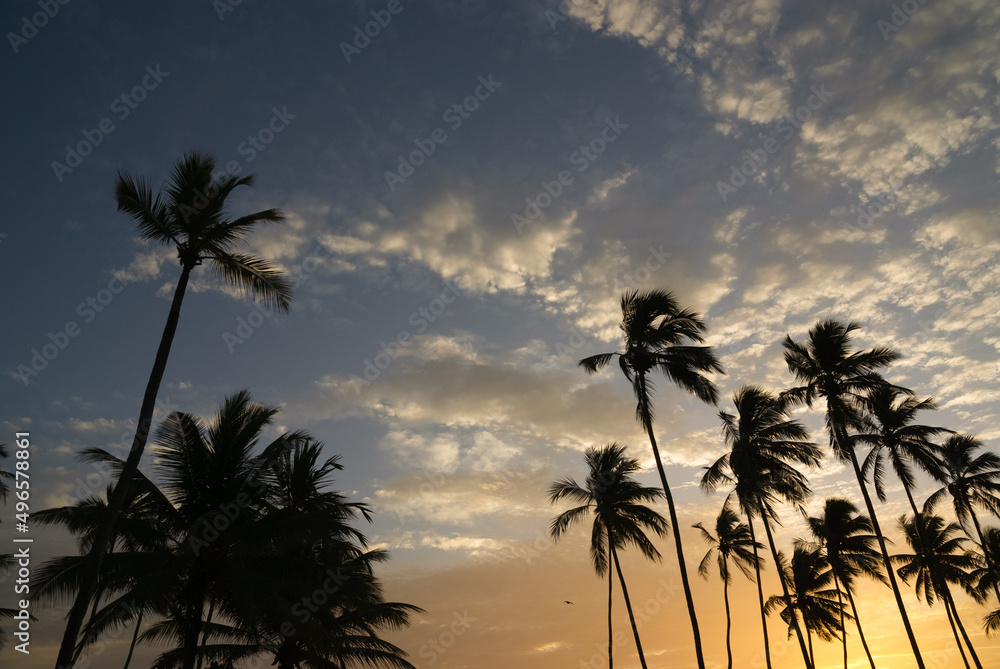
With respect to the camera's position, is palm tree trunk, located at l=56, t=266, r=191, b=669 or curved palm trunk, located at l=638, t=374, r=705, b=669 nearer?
palm tree trunk, located at l=56, t=266, r=191, b=669

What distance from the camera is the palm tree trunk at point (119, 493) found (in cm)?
922

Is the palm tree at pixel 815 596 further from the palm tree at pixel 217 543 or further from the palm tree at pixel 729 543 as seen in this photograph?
the palm tree at pixel 217 543

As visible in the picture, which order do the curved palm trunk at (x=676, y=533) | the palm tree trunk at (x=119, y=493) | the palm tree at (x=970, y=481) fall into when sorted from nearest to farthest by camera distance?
1. the palm tree trunk at (x=119, y=493)
2. the curved palm trunk at (x=676, y=533)
3. the palm tree at (x=970, y=481)

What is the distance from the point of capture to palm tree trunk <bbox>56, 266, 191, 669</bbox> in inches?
363

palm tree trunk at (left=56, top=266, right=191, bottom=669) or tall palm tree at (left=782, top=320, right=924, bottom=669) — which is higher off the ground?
tall palm tree at (left=782, top=320, right=924, bottom=669)

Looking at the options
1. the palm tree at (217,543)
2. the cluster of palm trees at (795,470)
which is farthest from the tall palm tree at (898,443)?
the palm tree at (217,543)

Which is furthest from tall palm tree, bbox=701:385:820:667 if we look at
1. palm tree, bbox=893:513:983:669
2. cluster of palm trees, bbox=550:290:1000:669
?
palm tree, bbox=893:513:983:669

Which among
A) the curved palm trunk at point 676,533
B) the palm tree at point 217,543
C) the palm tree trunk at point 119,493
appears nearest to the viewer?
the palm tree trunk at point 119,493

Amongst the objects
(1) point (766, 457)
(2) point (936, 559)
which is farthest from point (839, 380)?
(2) point (936, 559)

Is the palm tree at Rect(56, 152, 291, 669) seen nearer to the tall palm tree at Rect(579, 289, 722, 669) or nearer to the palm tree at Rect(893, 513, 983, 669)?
the tall palm tree at Rect(579, 289, 722, 669)

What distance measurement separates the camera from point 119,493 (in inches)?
404

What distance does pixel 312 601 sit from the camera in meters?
16.5

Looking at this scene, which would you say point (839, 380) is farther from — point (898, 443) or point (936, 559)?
point (936, 559)

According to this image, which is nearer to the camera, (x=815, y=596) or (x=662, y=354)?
(x=662, y=354)
